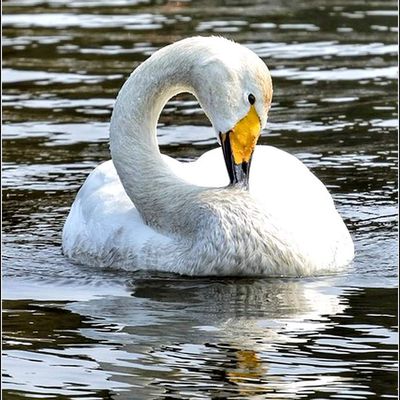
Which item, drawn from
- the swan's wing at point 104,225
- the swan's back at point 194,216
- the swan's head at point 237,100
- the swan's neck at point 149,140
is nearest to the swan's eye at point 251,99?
the swan's head at point 237,100

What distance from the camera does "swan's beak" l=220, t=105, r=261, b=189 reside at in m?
9.16

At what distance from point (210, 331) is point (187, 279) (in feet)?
4.15

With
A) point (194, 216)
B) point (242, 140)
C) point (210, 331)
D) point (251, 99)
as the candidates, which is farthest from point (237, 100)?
point (210, 331)

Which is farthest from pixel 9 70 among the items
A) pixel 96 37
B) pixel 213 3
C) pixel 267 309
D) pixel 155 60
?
pixel 267 309

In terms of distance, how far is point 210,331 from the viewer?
806 centimetres

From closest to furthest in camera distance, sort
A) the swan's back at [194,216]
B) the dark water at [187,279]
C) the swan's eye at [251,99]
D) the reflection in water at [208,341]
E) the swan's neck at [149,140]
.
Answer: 1. the reflection in water at [208,341]
2. the dark water at [187,279]
3. the swan's eye at [251,99]
4. the swan's back at [194,216]
5. the swan's neck at [149,140]

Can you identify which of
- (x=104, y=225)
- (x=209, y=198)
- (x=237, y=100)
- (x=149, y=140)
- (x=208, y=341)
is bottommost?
(x=208, y=341)

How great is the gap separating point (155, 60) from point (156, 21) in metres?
10.1

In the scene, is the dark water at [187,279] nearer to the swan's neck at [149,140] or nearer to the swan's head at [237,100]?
the swan's neck at [149,140]

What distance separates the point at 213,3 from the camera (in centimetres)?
2095

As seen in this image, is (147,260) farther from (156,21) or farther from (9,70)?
(156,21)

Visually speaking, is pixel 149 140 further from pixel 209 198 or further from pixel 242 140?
pixel 242 140

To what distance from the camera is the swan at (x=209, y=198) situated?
919 centimetres

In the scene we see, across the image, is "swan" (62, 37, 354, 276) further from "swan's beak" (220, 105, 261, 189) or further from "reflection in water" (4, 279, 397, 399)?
"reflection in water" (4, 279, 397, 399)
